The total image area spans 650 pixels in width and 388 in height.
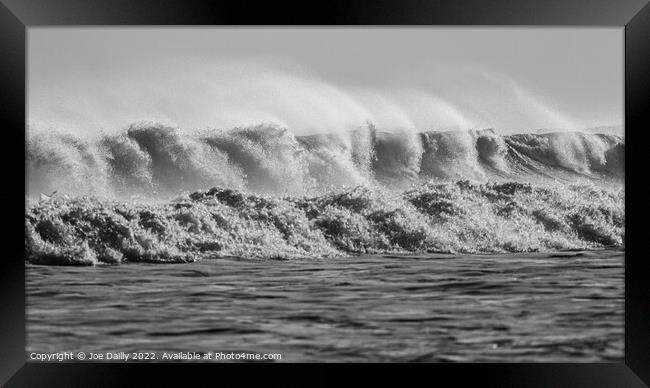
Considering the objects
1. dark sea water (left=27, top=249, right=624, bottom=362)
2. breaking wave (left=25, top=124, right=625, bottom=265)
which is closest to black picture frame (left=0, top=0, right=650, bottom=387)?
dark sea water (left=27, top=249, right=624, bottom=362)

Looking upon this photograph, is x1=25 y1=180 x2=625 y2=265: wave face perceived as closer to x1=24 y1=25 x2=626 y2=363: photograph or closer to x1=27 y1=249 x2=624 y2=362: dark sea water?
x1=24 y1=25 x2=626 y2=363: photograph

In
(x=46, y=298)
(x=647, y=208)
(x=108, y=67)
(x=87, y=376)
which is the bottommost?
(x=87, y=376)

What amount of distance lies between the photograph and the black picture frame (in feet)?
0.30

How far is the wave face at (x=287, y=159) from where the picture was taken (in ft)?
15.2

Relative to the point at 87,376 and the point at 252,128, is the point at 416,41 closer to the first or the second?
the point at 252,128

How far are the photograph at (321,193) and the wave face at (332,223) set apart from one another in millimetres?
13

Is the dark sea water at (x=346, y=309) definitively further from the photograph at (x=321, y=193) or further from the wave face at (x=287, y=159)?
the wave face at (x=287, y=159)

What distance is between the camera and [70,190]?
4648 mm

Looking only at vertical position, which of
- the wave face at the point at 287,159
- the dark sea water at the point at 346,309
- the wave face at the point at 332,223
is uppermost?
the wave face at the point at 287,159

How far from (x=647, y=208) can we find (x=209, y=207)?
93.1 inches

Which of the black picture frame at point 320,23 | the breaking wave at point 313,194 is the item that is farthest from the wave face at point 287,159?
the black picture frame at point 320,23

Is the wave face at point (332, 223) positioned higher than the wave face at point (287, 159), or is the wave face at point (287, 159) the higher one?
the wave face at point (287, 159)

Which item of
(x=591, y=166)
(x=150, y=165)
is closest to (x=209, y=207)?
(x=150, y=165)

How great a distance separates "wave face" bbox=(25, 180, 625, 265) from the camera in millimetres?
4671
